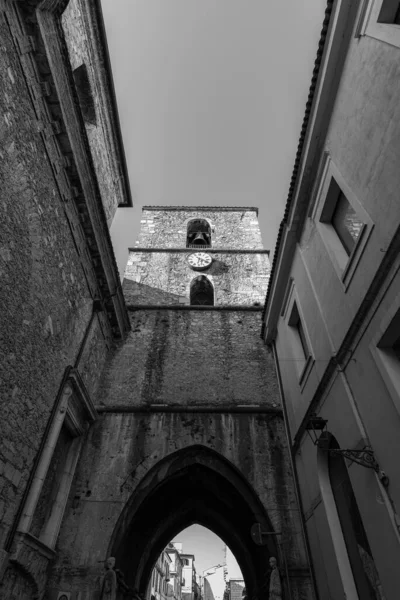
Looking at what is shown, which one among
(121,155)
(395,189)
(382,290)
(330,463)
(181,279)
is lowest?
(330,463)

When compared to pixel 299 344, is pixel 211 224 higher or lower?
higher

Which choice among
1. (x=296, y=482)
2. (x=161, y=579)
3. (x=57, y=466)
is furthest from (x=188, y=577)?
(x=57, y=466)

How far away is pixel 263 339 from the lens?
1063 centimetres

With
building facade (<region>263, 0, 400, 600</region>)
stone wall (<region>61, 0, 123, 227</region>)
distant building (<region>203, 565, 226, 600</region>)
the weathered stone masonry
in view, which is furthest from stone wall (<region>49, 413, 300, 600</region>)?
distant building (<region>203, 565, 226, 600</region>)

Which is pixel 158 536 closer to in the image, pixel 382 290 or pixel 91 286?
pixel 91 286

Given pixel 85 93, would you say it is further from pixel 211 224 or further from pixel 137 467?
pixel 137 467

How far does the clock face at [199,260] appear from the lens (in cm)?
1376

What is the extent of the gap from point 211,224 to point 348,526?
42.9ft

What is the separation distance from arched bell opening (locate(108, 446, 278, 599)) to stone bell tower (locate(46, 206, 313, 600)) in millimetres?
31

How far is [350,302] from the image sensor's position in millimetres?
5273

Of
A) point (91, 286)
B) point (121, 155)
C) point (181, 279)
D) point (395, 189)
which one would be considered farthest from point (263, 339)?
point (121, 155)

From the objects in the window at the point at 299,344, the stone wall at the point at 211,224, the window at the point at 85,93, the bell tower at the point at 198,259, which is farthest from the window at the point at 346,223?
the stone wall at the point at 211,224

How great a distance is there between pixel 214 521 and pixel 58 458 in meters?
5.15

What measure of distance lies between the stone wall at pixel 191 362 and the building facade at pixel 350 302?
184 cm
